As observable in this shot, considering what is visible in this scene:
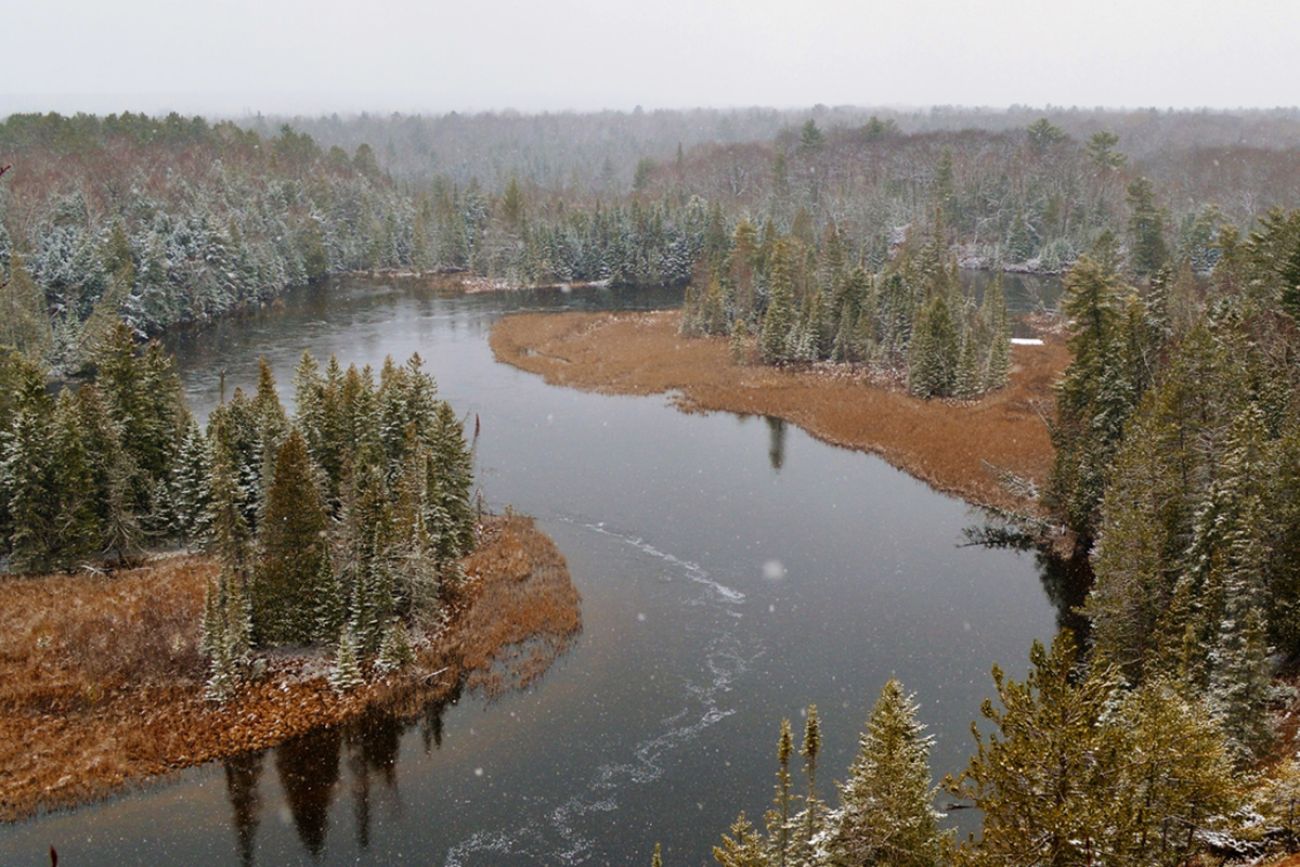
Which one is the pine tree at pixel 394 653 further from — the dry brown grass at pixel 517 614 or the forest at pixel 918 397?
the dry brown grass at pixel 517 614

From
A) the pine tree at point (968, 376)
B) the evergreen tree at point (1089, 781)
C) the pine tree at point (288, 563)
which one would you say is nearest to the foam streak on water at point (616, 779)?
the pine tree at point (288, 563)

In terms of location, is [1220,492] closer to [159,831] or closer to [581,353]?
[159,831]

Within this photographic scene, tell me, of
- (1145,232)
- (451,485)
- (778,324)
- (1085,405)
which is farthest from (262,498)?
(1145,232)

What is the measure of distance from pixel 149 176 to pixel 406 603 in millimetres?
140376

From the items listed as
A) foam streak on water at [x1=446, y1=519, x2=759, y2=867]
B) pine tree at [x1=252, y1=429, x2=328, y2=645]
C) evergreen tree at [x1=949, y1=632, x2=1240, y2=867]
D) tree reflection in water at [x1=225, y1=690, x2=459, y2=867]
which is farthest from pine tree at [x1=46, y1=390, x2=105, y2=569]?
evergreen tree at [x1=949, y1=632, x2=1240, y2=867]

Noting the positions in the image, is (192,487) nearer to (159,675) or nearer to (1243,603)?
(159,675)

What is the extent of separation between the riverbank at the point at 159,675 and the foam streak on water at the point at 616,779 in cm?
606

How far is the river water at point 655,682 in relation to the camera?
2662cm

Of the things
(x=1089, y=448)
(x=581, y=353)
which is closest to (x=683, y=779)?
(x=1089, y=448)

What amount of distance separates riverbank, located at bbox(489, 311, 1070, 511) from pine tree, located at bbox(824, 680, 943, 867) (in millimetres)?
37073

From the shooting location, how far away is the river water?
1048 inches

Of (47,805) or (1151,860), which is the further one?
(47,805)

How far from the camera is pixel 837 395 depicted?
2958 inches

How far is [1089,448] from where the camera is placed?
44312mm
